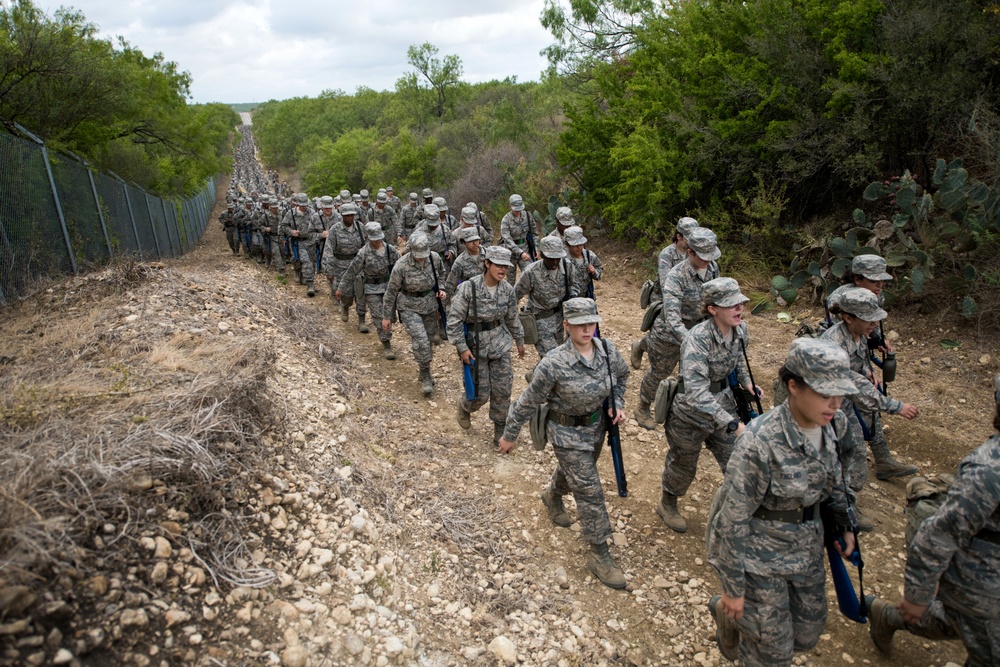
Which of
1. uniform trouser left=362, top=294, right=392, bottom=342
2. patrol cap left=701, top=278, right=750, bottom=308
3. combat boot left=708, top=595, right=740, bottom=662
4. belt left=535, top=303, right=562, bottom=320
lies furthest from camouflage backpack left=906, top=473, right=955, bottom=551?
uniform trouser left=362, top=294, right=392, bottom=342

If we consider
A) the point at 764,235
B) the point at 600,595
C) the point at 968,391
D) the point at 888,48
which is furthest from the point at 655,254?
the point at 600,595

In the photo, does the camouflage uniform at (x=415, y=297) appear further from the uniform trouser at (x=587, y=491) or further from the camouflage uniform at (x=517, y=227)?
the uniform trouser at (x=587, y=491)

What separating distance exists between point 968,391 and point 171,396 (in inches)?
307

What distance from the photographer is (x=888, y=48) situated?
894 cm

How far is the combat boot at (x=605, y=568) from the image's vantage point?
4.20 m

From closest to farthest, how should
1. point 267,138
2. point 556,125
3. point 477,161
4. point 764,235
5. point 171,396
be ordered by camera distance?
point 171,396 < point 764,235 < point 556,125 < point 477,161 < point 267,138

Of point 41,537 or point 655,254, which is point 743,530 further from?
point 655,254

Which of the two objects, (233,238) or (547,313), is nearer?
(547,313)

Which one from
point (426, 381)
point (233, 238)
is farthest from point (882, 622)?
point (233, 238)

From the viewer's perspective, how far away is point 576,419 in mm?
4223

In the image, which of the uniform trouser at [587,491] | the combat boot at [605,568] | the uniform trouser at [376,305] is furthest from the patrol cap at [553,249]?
the uniform trouser at [376,305]

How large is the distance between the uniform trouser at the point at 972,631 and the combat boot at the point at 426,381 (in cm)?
548

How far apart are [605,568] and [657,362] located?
2.66 metres

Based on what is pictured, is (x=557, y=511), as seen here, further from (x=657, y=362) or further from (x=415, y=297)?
(x=415, y=297)
